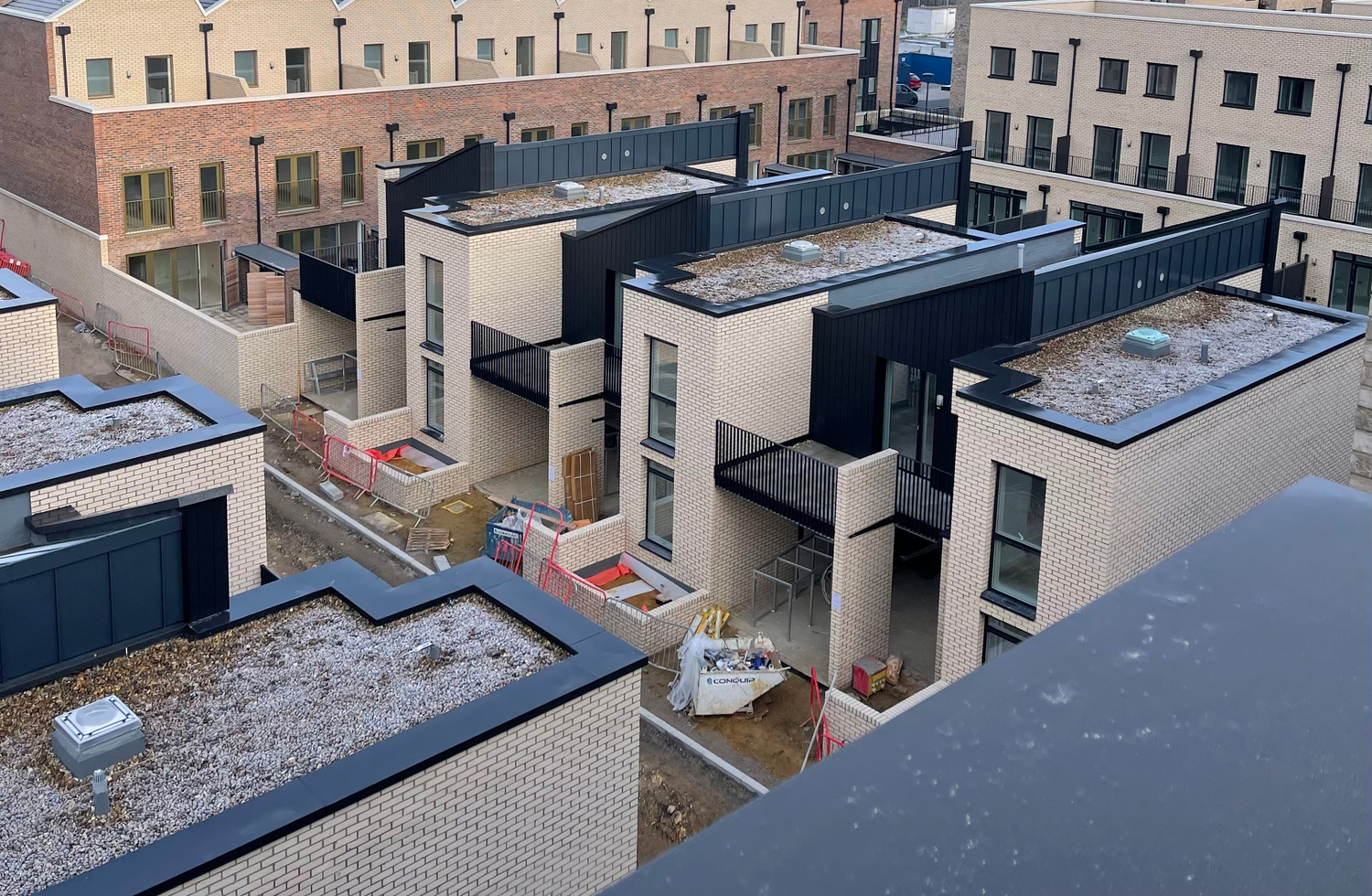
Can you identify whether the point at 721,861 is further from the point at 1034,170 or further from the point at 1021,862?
the point at 1034,170

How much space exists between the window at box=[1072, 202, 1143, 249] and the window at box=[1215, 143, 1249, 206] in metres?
2.64

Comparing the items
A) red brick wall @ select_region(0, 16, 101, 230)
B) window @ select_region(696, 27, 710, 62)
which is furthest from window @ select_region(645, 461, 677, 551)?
window @ select_region(696, 27, 710, 62)

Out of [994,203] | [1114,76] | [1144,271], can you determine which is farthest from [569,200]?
[1114,76]

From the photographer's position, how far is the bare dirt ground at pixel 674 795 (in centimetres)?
2205

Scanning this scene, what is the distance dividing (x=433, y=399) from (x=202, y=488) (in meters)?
15.1

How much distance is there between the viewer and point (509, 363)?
1272 inches

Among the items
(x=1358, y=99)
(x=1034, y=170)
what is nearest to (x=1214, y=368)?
(x=1358, y=99)

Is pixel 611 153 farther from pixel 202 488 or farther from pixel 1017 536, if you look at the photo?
pixel 202 488

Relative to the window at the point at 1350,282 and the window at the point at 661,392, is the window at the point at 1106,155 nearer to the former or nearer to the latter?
the window at the point at 1350,282

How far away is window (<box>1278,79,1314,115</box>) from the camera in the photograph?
44875 millimetres

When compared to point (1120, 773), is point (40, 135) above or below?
above

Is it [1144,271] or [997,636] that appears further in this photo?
[1144,271]

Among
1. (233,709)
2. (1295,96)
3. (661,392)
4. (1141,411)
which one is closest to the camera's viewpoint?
(233,709)

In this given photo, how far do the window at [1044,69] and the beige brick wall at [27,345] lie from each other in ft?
123
